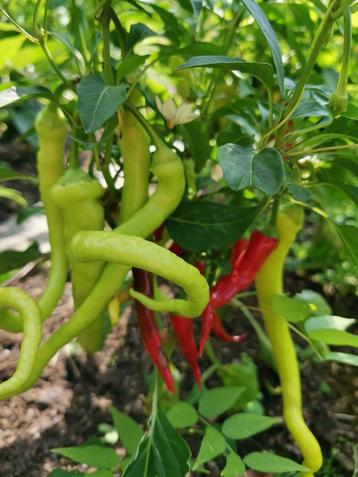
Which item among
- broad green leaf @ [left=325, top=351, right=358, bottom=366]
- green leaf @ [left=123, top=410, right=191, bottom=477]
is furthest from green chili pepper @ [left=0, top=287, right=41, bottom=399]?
broad green leaf @ [left=325, top=351, right=358, bottom=366]

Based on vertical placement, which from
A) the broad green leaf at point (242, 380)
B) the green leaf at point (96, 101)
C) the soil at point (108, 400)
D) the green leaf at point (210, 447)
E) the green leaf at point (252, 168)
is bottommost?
the soil at point (108, 400)

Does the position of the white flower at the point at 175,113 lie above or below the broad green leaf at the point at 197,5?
below

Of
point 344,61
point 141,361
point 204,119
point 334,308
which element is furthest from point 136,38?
point 334,308

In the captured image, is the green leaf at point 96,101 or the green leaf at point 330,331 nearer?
the green leaf at point 96,101

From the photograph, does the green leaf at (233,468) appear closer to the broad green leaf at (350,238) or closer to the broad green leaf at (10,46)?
the broad green leaf at (350,238)

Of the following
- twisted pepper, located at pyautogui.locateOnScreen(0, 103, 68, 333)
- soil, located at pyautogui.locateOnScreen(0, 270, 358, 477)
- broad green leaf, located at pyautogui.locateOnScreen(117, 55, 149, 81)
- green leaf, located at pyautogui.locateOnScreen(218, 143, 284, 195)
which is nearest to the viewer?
green leaf, located at pyautogui.locateOnScreen(218, 143, 284, 195)

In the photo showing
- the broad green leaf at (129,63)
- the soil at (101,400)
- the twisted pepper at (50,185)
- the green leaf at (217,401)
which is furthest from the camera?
the soil at (101,400)

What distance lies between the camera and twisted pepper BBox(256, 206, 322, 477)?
93cm

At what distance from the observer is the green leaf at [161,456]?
800 millimetres

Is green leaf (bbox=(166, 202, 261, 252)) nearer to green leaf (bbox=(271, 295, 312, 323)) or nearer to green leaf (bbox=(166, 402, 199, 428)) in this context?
green leaf (bbox=(271, 295, 312, 323))

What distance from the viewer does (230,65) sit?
642 millimetres

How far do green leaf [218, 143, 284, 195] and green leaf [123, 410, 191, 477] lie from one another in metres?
0.44

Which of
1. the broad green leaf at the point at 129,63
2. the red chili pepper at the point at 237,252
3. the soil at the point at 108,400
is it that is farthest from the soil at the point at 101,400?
Answer: the broad green leaf at the point at 129,63

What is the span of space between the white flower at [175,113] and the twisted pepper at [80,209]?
0.15m
